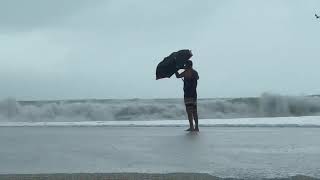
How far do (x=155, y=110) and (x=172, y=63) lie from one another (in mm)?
17538

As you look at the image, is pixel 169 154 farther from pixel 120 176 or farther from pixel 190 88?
pixel 190 88

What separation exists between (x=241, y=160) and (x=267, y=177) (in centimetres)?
206

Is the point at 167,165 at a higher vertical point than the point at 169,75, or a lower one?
lower

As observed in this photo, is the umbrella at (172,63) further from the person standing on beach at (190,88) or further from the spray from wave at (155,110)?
the spray from wave at (155,110)

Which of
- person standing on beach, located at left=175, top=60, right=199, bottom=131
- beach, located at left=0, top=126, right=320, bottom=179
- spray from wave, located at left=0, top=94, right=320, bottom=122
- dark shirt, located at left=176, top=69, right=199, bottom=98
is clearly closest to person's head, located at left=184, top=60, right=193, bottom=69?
person standing on beach, located at left=175, top=60, right=199, bottom=131

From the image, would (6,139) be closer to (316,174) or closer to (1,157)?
(1,157)

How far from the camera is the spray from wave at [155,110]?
32156mm

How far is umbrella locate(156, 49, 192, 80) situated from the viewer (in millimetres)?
16484

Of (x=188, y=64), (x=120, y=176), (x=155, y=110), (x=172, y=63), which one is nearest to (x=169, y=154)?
(x=120, y=176)

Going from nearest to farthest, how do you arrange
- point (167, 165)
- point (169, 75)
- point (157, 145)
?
point (167, 165)
point (157, 145)
point (169, 75)

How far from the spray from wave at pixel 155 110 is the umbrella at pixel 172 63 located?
1504 centimetres

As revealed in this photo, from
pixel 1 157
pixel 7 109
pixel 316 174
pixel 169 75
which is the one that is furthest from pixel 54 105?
pixel 316 174

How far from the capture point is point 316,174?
8.25 m

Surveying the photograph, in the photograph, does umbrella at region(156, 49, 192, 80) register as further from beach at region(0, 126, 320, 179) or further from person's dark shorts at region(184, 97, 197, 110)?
beach at region(0, 126, 320, 179)
